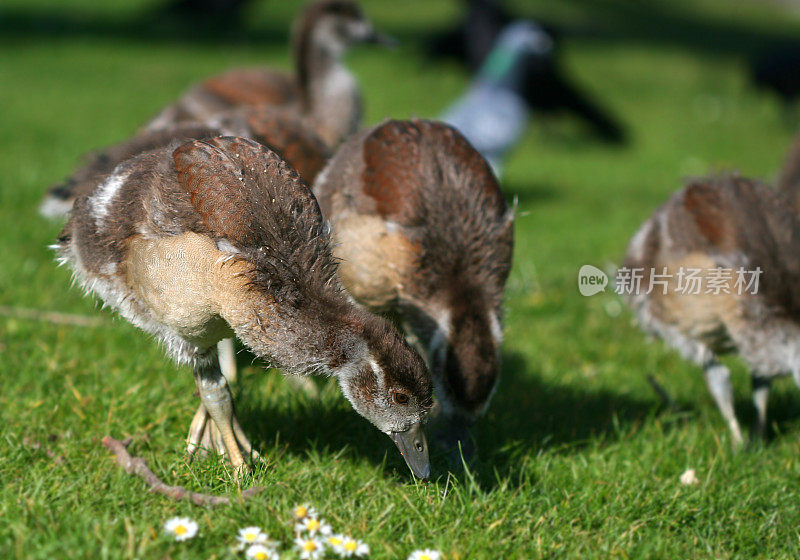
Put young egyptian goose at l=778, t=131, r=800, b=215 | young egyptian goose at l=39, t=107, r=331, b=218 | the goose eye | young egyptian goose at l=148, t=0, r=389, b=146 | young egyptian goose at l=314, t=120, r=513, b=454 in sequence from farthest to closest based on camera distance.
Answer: young egyptian goose at l=148, t=0, r=389, b=146 < young egyptian goose at l=778, t=131, r=800, b=215 < young egyptian goose at l=39, t=107, r=331, b=218 < young egyptian goose at l=314, t=120, r=513, b=454 < the goose eye

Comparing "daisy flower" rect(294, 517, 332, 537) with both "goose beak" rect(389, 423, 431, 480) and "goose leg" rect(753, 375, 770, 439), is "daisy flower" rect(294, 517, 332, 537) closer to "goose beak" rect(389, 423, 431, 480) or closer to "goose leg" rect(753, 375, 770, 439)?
"goose beak" rect(389, 423, 431, 480)

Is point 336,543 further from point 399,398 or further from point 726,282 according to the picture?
point 726,282

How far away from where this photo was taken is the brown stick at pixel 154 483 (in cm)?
333

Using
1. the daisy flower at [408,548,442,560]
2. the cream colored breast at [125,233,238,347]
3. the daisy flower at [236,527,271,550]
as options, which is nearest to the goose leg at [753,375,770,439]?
the daisy flower at [408,548,442,560]

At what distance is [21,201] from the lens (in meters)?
7.63

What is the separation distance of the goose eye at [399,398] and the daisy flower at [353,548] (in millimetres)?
565

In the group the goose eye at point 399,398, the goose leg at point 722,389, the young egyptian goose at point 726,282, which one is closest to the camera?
the goose eye at point 399,398

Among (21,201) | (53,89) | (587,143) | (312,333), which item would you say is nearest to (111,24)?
(53,89)

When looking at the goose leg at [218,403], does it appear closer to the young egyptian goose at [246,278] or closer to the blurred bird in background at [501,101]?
the young egyptian goose at [246,278]

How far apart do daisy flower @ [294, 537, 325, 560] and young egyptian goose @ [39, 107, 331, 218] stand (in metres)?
2.35

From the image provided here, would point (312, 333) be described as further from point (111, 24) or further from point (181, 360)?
point (111, 24)

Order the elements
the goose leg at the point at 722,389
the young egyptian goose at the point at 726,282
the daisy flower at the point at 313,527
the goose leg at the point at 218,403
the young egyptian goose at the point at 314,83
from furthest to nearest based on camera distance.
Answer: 1. the young egyptian goose at the point at 314,83
2. the goose leg at the point at 722,389
3. the young egyptian goose at the point at 726,282
4. the goose leg at the point at 218,403
5. the daisy flower at the point at 313,527

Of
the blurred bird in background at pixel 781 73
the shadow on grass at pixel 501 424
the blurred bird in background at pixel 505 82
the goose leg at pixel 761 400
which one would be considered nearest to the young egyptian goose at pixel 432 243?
the shadow on grass at pixel 501 424

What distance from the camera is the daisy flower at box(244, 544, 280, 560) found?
2947 mm
